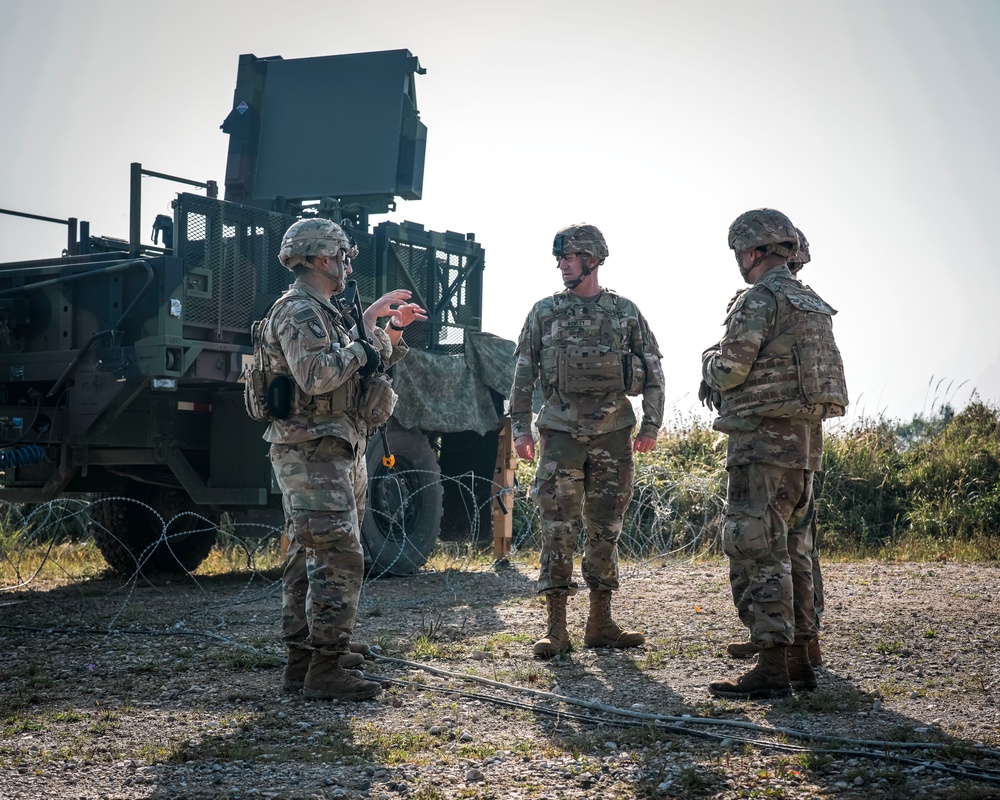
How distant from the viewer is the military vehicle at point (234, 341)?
7.70m

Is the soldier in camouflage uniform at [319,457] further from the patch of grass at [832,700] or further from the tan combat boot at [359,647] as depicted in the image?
the patch of grass at [832,700]

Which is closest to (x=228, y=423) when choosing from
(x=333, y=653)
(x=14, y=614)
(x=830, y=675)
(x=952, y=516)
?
(x=14, y=614)

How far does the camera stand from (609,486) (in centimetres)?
588

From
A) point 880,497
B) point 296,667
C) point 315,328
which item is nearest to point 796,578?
point 296,667

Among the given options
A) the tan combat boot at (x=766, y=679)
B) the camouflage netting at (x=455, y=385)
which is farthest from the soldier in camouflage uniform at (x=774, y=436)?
the camouflage netting at (x=455, y=385)

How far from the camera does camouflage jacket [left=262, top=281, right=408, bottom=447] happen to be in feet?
15.4

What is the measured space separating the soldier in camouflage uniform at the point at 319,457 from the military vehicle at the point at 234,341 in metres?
1.97

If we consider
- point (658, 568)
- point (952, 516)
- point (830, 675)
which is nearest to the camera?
point (830, 675)

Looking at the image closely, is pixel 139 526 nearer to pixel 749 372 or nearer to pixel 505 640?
pixel 505 640

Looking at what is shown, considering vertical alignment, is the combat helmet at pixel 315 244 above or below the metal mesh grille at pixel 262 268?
below

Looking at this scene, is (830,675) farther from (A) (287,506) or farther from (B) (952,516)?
(B) (952,516)

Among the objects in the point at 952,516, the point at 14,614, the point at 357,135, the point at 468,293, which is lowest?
the point at 14,614

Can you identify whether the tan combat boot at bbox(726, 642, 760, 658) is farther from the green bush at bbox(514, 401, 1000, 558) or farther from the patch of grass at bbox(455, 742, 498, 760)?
the green bush at bbox(514, 401, 1000, 558)

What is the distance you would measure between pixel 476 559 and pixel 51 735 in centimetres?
653
